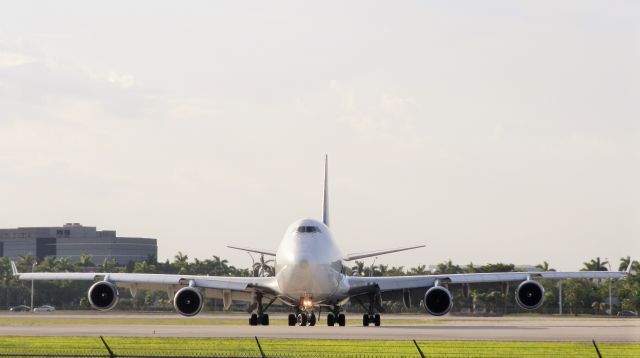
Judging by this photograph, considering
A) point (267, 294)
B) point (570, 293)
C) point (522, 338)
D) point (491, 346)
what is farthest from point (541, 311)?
point (491, 346)

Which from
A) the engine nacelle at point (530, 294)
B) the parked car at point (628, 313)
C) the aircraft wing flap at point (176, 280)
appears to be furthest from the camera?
the parked car at point (628, 313)

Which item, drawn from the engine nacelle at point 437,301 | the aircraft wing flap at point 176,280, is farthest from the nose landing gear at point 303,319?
the engine nacelle at point 437,301

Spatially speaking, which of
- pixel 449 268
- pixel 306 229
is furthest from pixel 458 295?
pixel 306 229

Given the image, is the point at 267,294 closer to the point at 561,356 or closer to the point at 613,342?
the point at 613,342

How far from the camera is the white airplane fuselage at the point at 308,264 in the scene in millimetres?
53781

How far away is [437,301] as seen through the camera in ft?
187

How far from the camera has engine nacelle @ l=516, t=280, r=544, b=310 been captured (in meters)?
57.0

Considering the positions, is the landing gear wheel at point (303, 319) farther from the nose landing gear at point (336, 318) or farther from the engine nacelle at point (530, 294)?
the engine nacelle at point (530, 294)

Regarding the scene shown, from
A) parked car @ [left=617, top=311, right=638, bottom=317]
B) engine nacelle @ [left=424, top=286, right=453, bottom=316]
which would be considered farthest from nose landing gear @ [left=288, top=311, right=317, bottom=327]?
parked car @ [left=617, top=311, right=638, bottom=317]

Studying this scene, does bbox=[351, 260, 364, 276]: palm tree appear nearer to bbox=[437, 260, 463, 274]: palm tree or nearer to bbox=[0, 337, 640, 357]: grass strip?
bbox=[437, 260, 463, 274]: palm tree

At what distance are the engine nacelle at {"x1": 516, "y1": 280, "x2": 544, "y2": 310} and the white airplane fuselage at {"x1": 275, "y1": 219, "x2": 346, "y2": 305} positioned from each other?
29.1ft

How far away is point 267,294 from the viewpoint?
192ft

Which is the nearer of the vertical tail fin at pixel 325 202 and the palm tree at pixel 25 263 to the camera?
the vertical tail fin at pixel 325 202

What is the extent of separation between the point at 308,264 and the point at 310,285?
1287 millimetres
